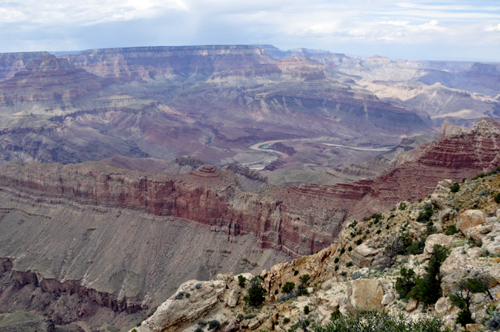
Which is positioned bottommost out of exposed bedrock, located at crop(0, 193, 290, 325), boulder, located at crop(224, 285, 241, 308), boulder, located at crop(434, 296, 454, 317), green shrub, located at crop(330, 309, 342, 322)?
exposed bedrock, located at crop(0, 193, 290, 325)

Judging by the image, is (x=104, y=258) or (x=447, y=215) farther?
(x=104, y=258)

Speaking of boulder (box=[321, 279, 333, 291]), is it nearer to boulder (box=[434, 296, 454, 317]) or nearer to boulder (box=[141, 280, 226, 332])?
boulder (box=[141, 280, 226, 332])

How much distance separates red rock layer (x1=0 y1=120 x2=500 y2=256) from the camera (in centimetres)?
6712

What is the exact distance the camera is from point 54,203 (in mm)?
89062

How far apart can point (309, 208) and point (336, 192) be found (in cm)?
672

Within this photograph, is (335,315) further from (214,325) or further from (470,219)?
(470,219)

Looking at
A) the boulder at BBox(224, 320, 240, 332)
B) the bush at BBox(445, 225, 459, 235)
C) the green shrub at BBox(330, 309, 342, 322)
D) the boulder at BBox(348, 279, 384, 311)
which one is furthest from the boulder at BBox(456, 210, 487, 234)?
the boulder at BBox(224, 320, 240, 332)

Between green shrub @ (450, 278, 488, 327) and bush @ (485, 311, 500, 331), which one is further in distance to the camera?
green shrub @ (450, 278, 488, 327)

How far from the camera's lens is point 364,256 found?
102ft

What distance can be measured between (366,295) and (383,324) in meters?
3.99

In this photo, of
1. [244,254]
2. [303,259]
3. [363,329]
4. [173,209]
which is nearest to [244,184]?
[173,209]

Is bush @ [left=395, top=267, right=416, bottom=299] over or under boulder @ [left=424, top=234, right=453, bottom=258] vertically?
under

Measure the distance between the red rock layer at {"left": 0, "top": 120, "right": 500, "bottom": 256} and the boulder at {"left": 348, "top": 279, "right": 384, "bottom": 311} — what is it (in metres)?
41.8

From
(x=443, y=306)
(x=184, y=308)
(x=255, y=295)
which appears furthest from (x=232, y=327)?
(x=443, y=306)
